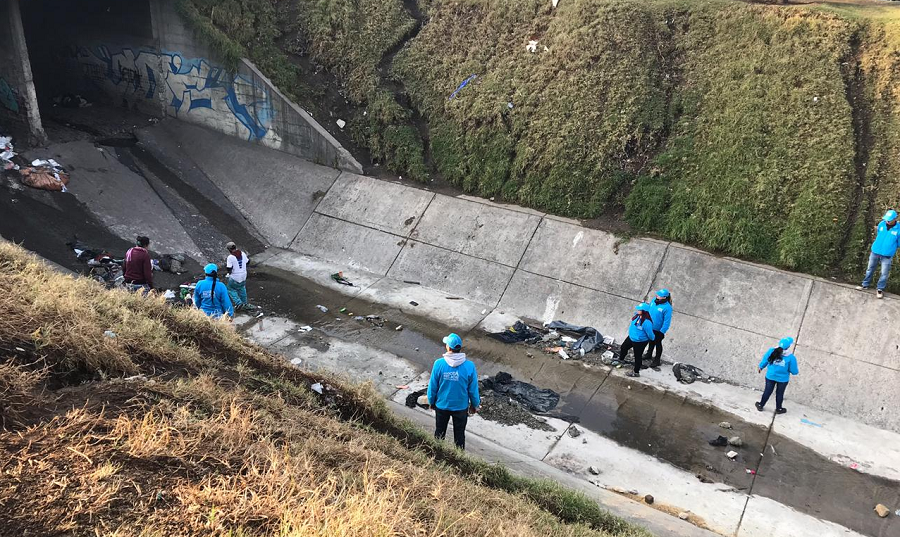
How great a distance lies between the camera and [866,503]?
7.69m

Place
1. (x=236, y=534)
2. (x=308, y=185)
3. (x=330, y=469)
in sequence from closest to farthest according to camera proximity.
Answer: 1. (x=236, y=534)
2. (x=330, y=469)
3. (x=308, y=185)

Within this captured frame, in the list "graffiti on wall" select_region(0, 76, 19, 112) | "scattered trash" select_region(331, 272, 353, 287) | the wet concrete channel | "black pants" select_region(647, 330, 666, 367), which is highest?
"graffiti on wall" select_region(0, 76, 19, 112)

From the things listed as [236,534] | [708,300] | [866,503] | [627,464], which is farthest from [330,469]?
[708,300]

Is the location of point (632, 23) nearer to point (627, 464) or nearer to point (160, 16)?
point (627, 464)

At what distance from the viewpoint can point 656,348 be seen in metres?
10.5

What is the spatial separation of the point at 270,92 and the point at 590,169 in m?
8.98

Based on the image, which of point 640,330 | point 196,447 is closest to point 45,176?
point 196,447

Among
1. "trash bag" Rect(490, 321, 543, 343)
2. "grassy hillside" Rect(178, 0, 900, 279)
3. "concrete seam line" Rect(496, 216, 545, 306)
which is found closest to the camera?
"trash bag" Rect(490, 321, 543, 343)

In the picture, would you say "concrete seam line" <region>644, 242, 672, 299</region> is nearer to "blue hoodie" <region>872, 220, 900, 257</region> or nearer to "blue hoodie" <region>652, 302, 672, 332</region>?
"blue hoodie" <region>652, 302, 672, 332</region>

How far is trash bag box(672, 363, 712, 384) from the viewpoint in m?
10.1

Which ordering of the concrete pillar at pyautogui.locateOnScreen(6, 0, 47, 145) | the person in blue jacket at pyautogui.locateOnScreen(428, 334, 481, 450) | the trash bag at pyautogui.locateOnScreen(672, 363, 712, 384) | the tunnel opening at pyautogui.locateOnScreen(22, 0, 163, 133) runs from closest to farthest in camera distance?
the person in blue jacket at pyautogui.locateOnScreen(428, 334, 481, 450) → the trash bag at pyautogui.locateOnScreen(672, 363, 712, 384) → the concrete pillar at pyautogui.locateOnScreen(6, 0, 47, 145) → the tunnel opening at pyautogui.locateOnScreen(22, 0, 163, 133)

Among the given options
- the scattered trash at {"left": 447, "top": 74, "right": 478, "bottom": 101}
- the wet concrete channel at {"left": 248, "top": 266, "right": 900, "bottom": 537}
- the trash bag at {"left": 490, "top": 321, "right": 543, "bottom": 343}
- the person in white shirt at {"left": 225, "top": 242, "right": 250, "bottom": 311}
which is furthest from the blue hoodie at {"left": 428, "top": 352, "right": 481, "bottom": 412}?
the scattered trash at {"left": 447, "top": 74, "right": 478, "bottom": 101}

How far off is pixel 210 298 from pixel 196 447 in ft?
19.0

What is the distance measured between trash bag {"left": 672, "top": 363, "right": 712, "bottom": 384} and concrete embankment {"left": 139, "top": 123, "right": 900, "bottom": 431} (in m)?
0.17
